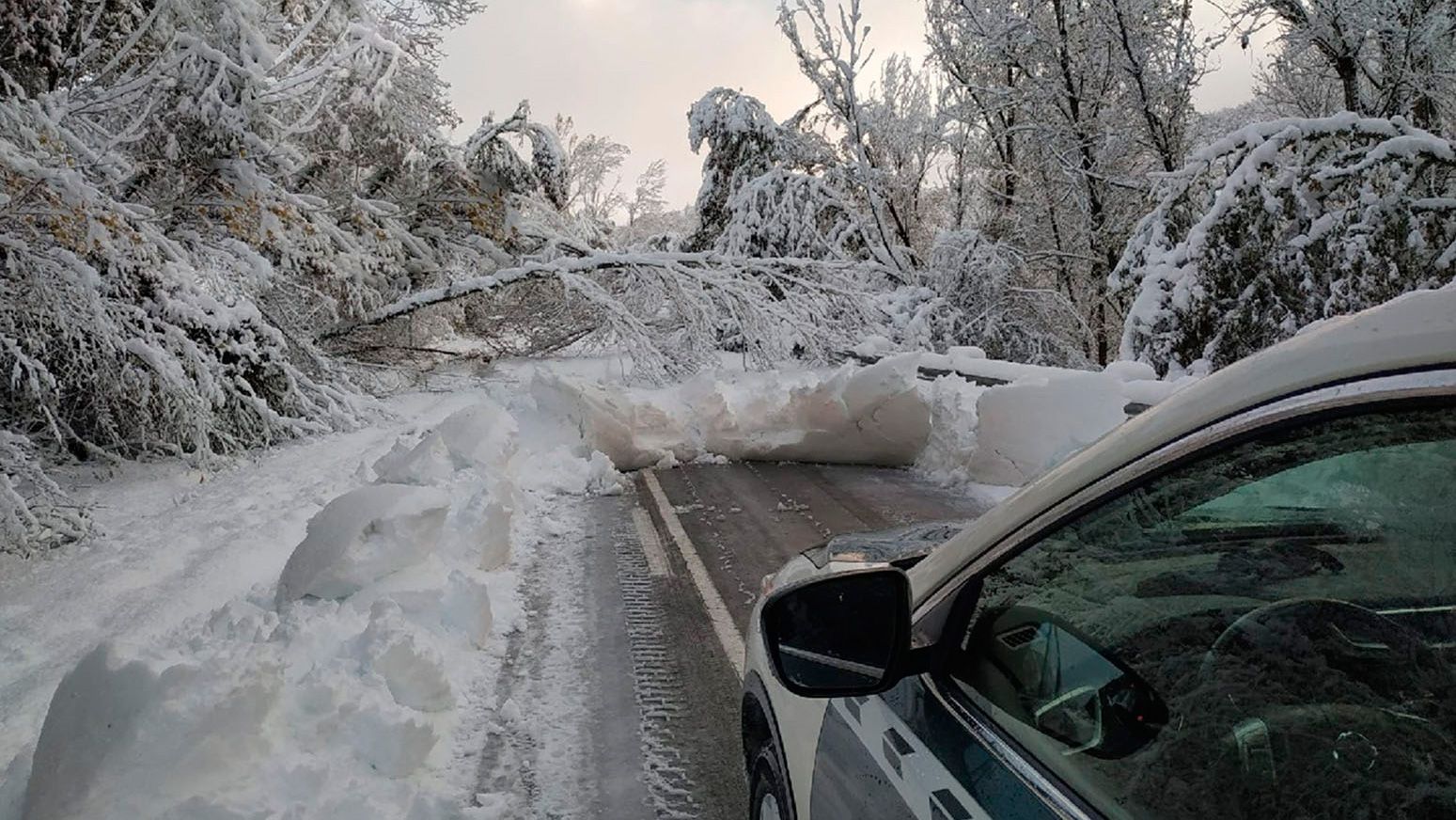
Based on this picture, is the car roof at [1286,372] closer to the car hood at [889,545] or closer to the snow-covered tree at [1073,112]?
the car hood at [889,545]

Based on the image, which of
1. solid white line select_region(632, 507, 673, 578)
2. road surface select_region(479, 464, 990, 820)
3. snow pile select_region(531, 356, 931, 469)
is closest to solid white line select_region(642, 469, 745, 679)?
road surface select_region(479, 464, 990, 820)

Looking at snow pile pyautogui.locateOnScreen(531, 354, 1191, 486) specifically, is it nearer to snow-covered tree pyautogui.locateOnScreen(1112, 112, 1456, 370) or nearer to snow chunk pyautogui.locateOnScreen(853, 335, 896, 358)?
snow-covered tree pyautogui.locateOnScreen(1112, 112, 1456, 370)

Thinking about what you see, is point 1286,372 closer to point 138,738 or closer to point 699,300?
point 138,738

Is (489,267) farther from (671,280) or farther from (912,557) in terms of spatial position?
(912,557)

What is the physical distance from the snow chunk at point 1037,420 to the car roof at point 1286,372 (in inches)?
268

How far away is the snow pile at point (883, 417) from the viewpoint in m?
8.46

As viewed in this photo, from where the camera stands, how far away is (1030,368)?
10789 millimetres

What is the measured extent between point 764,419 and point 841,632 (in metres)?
9.68

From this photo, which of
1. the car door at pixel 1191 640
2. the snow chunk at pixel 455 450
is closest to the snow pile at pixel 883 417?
the snow chunk at pixel 455 450

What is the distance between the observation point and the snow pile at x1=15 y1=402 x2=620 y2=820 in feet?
10.5

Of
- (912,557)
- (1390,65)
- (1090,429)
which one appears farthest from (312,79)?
(1390,65)

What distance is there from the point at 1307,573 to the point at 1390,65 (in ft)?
50.1

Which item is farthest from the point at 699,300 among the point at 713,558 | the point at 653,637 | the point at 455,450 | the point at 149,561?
the point at 653,637

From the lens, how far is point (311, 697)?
3932 millimetres
